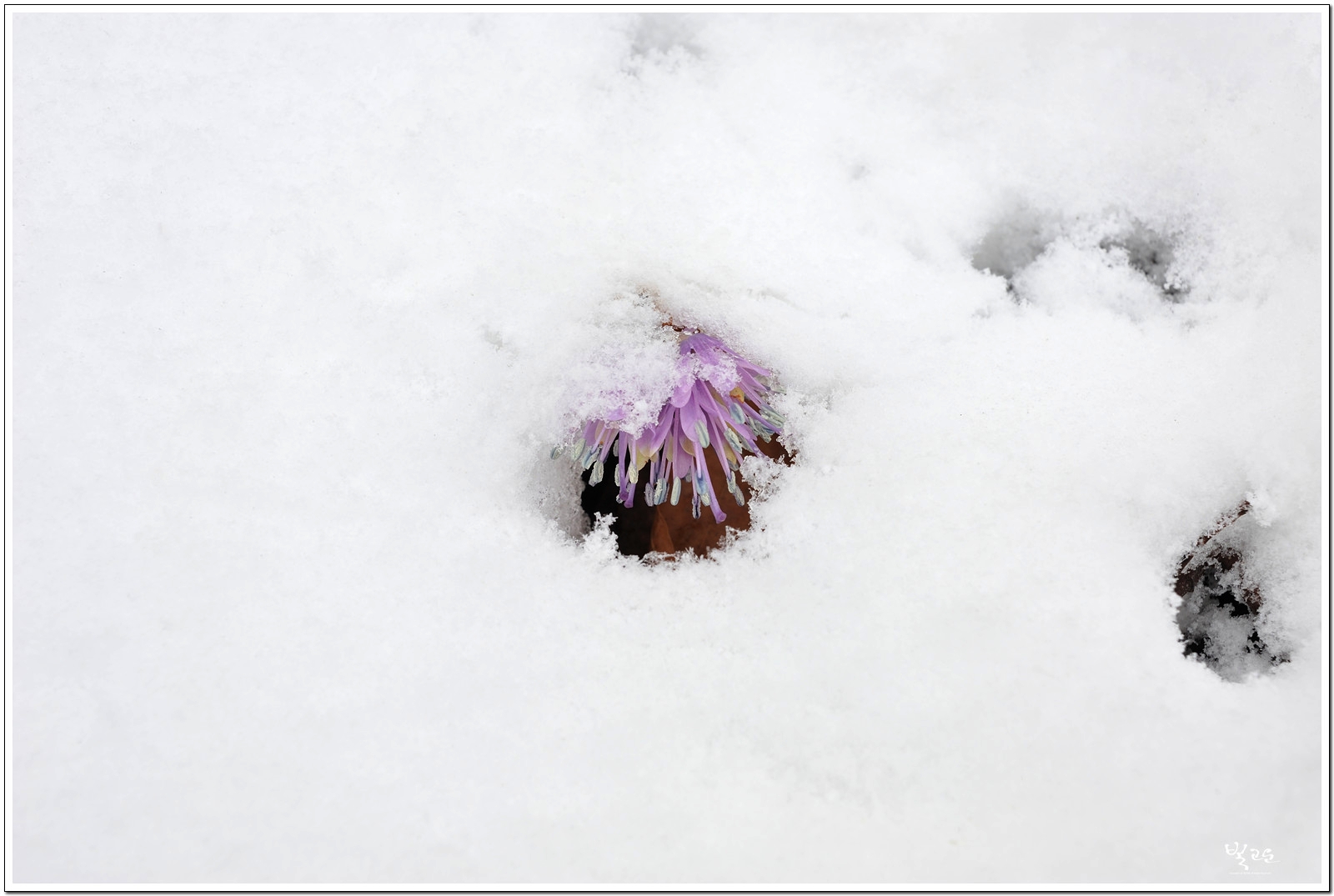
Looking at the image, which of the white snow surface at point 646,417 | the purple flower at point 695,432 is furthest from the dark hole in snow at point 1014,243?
the purple flower at point 695,432

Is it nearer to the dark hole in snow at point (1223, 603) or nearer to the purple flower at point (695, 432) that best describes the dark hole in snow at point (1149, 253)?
the dark hole in snow at point (1223, 603)

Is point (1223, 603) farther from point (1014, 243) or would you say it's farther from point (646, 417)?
point (646, 417)

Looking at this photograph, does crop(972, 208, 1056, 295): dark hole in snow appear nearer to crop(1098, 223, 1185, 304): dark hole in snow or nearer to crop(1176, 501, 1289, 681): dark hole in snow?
crop(1098, 223, 1185, 304): dark hole in snow

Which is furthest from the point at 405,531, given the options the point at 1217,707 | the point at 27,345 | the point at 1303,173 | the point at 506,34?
the point at 1303,173

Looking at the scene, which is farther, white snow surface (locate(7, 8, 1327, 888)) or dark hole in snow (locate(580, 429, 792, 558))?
dark hole in snow (locate(580, 429, 792, 558))

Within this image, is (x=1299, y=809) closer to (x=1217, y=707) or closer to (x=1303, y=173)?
(x=1217, y=707)

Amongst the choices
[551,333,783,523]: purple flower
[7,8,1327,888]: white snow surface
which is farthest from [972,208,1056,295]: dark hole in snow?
[551,333,783,523]: purple flower
